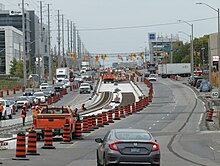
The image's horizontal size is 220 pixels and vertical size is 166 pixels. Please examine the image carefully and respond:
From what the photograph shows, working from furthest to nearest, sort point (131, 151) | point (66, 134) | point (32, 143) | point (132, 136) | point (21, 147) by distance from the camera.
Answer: point (66, 134) → point (32, 143) → point (21, 147) → point (132, 136) → point (131, 151)

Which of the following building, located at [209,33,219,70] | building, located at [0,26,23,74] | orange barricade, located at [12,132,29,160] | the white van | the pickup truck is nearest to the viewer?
orange barricade, located at [12,132,29,160]

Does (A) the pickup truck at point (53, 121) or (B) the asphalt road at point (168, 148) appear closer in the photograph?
(B) the asphalt road at point (168, 148)

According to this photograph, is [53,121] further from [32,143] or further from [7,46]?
[7,46]

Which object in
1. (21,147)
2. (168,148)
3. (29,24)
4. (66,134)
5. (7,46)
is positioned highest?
(29,24)

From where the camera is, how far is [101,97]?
287 ft

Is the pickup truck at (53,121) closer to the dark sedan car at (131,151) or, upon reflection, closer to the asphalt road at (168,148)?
the asphalt road at (168,148)

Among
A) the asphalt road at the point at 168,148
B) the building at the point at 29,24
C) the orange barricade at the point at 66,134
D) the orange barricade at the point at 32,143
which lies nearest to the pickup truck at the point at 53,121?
the asphalt road at the point at 168,148

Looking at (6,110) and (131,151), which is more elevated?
(131,151)

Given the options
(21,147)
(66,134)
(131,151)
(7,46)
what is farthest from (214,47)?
(131,151)

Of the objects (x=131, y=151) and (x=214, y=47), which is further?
(x=214, y=47)

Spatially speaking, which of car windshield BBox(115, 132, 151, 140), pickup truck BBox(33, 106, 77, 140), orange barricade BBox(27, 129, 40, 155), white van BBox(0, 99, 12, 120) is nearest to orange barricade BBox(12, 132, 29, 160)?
orange barricade BBox(27, 129, 40, 155)

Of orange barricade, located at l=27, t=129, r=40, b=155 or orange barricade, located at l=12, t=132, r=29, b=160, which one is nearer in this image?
orange barricade, located at l=12, t=132, r=29, b=160

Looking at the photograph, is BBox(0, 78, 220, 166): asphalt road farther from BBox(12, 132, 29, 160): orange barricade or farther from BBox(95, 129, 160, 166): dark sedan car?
BBox(95, 129, 160, 166): dark sedan car

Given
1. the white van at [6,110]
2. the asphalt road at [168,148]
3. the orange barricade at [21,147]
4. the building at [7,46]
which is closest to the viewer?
the orange barricade at [21,147]
